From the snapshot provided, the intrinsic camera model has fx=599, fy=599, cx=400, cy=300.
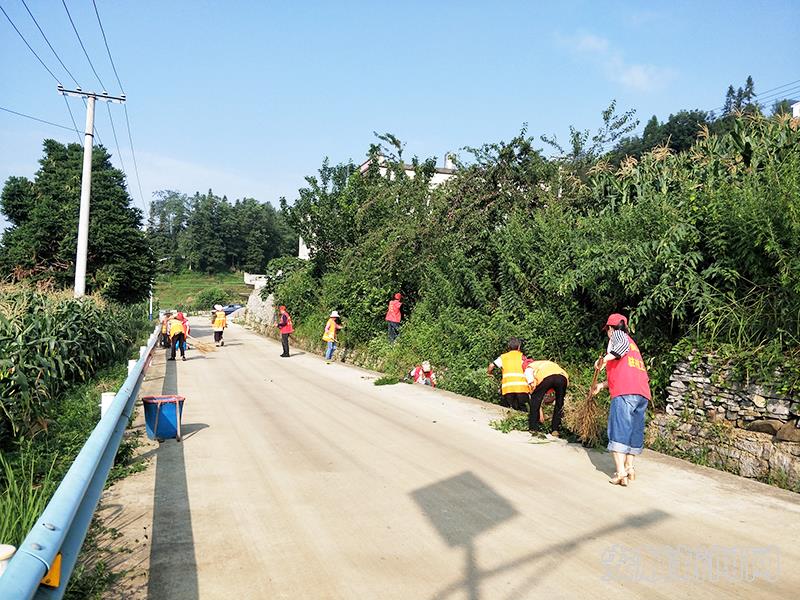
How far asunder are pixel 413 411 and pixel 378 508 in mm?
5571

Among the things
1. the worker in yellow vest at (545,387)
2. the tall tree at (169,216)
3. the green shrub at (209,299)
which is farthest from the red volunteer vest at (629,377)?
the tall tree at (169,216)

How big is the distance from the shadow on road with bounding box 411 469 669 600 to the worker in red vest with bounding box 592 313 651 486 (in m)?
0.93

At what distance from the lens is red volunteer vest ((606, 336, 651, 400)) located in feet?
22.0

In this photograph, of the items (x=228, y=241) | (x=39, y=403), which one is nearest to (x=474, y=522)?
(x=39, y=403)

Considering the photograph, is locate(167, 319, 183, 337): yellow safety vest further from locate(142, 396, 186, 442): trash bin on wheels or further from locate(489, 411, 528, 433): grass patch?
locate(489, 411, 528, 433): grass patch

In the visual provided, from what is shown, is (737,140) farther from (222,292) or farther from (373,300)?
(222,292)

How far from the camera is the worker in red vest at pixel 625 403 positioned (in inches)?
260

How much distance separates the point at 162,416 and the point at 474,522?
193 inches

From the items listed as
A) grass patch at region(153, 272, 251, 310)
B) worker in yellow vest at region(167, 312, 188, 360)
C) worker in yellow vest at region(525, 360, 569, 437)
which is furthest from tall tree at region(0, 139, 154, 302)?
grass patch at region(153, 272, 251, 310)

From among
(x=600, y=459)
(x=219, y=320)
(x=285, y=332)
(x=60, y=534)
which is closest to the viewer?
(x=60, y=534)

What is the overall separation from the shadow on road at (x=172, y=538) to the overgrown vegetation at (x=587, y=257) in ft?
20.3

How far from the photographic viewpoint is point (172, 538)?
15.9ft

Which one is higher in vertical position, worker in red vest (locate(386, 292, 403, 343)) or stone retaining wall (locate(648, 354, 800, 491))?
worker in red vest (locate(386, 292, 403, 343))

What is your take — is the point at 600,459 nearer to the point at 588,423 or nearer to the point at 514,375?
the point at 588,423
